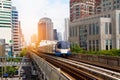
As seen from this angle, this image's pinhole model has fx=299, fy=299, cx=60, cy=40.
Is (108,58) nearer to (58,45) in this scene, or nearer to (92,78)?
(92,78)

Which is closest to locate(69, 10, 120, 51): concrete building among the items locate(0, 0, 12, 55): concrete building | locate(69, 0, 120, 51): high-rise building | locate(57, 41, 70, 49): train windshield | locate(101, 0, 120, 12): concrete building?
locate(69, 0, 120, 51): high-rise building

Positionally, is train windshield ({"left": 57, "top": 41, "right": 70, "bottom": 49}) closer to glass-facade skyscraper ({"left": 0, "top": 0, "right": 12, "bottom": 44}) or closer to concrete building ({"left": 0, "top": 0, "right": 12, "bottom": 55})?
concrete building ({"left": 0, "top": 0, "right": 12, "bottom": 55})

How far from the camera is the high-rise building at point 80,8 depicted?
183 metres

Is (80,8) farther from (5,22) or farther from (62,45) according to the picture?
(62,45)

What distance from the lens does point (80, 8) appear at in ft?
604

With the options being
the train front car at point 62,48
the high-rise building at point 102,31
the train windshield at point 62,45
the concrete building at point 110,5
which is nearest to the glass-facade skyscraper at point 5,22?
the concrete building at point 110,5

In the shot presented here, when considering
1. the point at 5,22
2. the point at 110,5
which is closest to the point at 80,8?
the point at 110,5

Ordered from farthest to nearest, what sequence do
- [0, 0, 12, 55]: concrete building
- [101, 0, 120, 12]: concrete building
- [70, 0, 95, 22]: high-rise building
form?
[0, 0, 12, 55]: concrete building → [70, 0, 95, 22]: high-rise building → [101, 0, 120, 12]: concrete building

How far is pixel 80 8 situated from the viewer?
184 meters

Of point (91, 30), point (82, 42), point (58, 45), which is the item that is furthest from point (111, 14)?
point (58, 45)

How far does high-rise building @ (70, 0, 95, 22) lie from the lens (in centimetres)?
18266

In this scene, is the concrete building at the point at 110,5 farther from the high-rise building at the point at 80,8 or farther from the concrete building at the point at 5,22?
the concrete building at the point at 5,22

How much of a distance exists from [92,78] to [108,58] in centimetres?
1225

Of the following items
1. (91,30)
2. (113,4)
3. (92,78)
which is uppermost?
(113,4)
